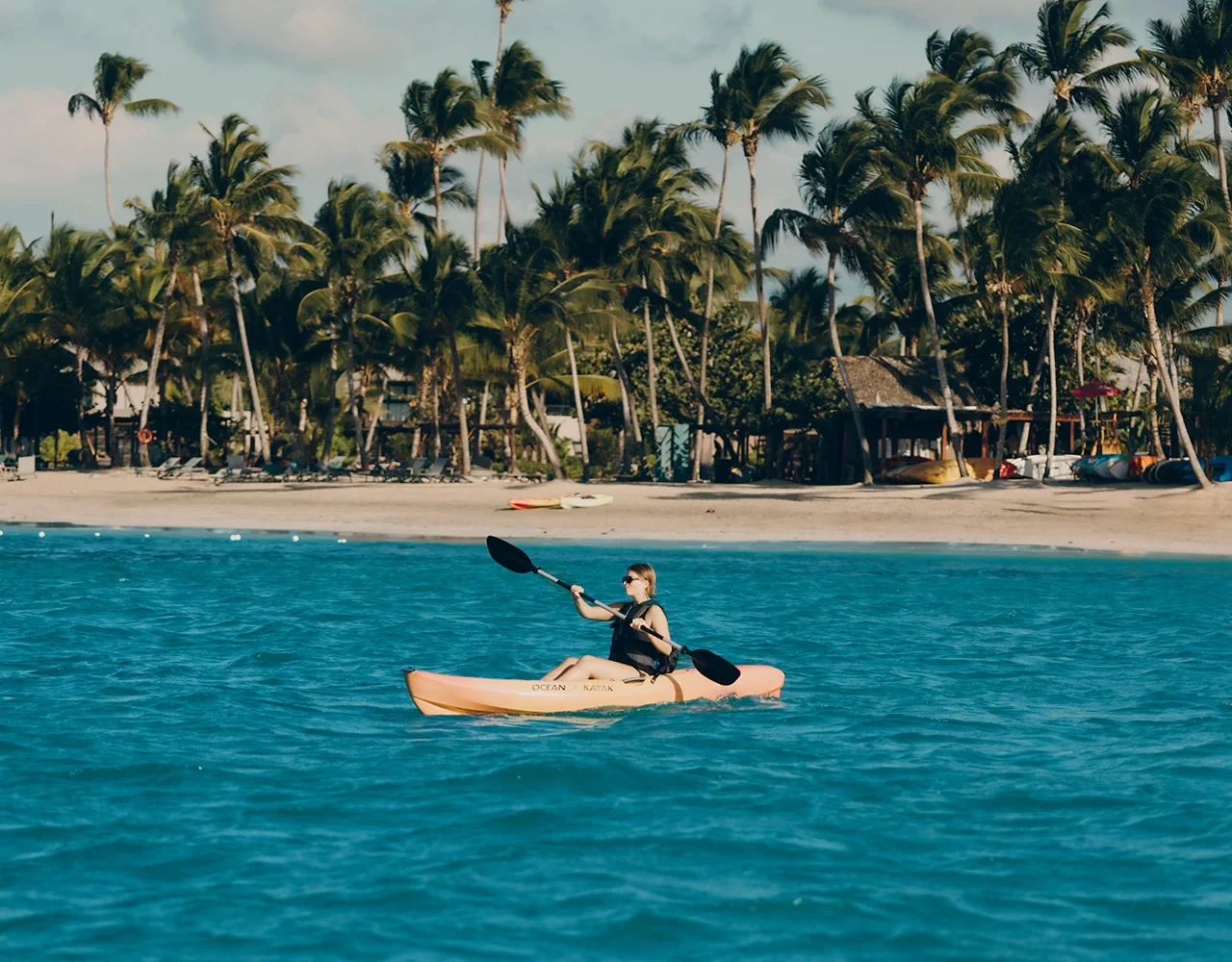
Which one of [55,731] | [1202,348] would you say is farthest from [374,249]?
[55,731]

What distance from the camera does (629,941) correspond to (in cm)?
729

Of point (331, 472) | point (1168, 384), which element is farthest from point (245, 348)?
point (1168, 384)

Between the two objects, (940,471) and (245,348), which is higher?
(245,348)

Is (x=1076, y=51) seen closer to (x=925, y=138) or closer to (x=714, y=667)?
(x=925, y=138)

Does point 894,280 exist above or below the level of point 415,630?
above

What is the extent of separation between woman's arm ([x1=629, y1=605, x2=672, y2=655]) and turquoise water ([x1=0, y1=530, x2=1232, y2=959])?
2.23ft

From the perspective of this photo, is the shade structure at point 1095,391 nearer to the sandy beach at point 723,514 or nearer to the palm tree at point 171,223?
the sandy beach at point 723,514

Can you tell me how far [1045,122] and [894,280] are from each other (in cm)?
1178

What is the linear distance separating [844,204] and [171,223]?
21553mm

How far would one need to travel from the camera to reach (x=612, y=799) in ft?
32.9

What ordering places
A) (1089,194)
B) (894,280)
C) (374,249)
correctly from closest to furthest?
1. (1089,194)
2. (374,249)
3. (894,280)

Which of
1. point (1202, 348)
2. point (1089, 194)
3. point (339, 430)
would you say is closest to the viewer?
point (1089, 194)

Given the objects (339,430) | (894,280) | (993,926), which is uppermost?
(894,280)

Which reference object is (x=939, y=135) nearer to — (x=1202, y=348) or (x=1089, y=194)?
(x=1089, y=194)
